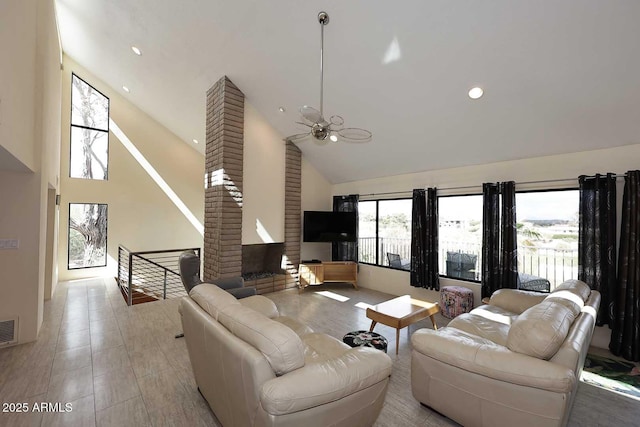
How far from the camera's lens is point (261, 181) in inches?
212

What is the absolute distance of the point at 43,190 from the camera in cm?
351

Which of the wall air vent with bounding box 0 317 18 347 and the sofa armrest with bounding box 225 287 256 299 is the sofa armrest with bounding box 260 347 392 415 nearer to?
the sofa armrest with bounding box 225 287 256 299

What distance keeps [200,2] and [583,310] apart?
16.7ft

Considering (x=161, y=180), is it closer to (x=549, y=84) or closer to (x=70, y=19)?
(x=70, y=19)

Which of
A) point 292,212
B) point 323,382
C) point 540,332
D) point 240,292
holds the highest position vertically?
point 292,212

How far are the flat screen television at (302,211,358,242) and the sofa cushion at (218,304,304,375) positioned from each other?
4.36m

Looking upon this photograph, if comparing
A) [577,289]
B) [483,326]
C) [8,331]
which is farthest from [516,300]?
[8,331]

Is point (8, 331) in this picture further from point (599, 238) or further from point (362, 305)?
point (599, 238)

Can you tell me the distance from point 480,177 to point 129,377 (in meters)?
5.16

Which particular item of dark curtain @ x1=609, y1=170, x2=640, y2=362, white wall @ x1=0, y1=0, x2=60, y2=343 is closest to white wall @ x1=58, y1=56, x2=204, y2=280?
white wall @ x1=0, y1=0, x2=60, y2=343

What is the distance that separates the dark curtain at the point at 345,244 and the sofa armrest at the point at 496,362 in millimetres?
4177

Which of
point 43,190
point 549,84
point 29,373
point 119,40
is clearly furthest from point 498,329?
point 119,40

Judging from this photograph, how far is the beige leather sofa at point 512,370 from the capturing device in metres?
1.60

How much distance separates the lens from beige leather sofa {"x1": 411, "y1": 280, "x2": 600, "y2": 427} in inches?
63.0
